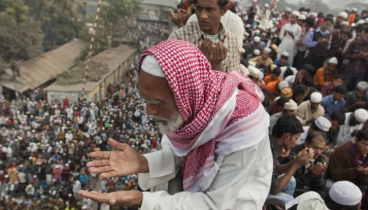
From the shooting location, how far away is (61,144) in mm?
15234

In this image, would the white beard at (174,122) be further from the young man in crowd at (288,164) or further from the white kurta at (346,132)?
the white kurta at (346,132)

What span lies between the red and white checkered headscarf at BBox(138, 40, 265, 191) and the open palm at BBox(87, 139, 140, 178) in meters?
0.25

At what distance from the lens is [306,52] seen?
610cm

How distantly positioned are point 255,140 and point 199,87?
29cm

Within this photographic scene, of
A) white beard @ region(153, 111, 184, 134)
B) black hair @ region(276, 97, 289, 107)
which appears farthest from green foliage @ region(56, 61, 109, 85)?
white beard @ region(153, 111, 184, 134)

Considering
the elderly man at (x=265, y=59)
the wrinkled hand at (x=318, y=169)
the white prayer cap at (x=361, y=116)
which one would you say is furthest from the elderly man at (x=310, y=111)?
the elderly man at (x=265, y=59)

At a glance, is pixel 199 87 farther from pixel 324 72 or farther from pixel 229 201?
pixel 324 72

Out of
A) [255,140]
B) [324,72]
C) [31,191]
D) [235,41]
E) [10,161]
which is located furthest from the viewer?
[10,161]

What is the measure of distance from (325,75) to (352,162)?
8.90ft

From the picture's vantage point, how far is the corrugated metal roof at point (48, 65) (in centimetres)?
2440

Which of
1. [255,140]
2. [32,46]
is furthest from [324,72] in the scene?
[32,46]

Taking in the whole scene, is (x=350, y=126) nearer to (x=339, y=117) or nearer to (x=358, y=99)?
(x=339, y=117)

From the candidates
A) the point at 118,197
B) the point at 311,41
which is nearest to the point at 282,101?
the point at 311,41

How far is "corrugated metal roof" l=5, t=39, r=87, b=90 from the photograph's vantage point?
2440 centimetres
